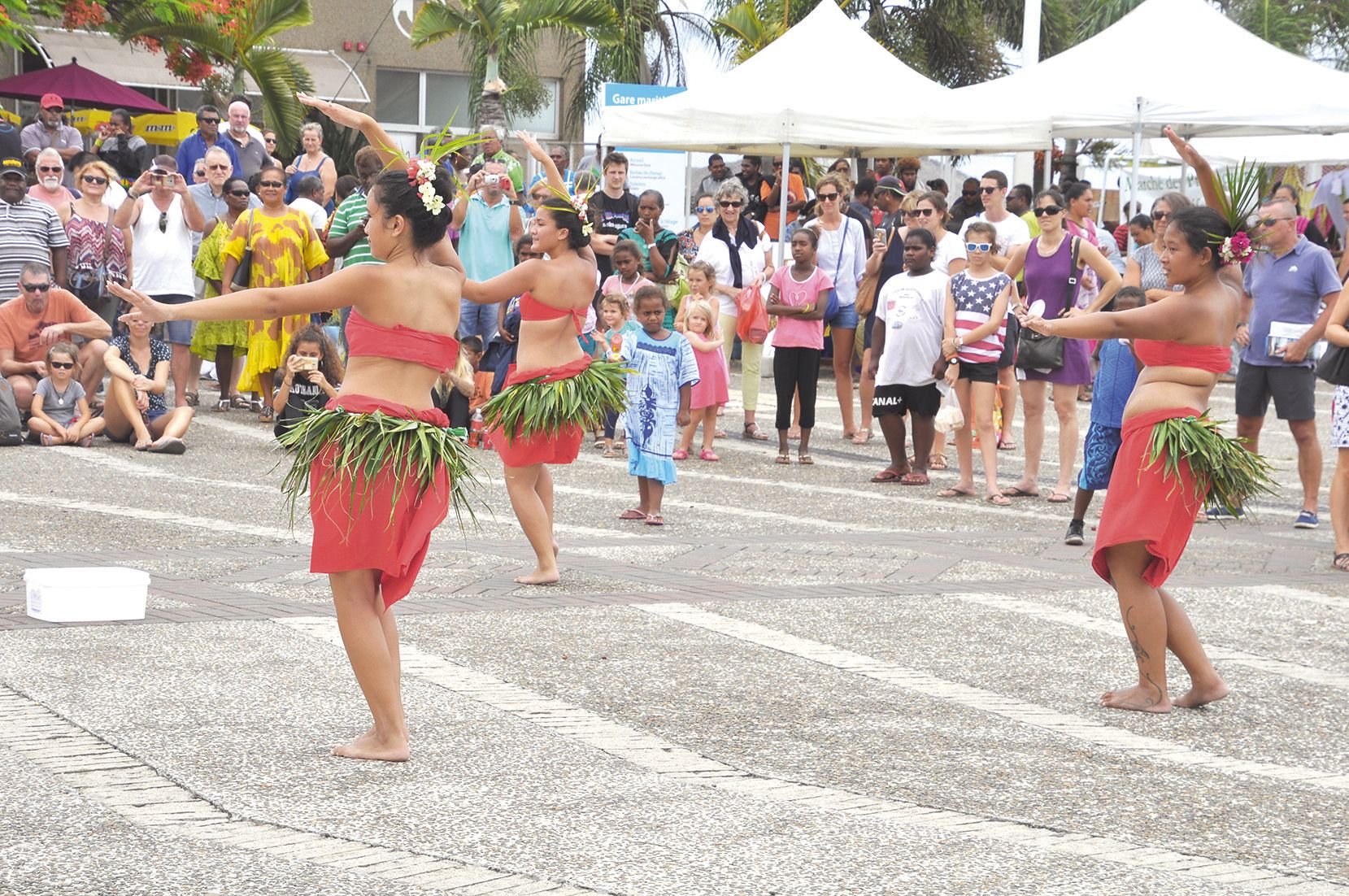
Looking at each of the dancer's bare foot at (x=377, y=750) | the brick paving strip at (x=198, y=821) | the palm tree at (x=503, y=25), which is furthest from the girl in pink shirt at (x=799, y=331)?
the palm tree at (x=503, y=25)

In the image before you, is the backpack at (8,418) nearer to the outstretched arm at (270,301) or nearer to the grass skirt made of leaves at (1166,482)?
the outstretched arm at (270,301)

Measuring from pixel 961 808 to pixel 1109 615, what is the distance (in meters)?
3.26

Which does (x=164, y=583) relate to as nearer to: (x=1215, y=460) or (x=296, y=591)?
(x=296, y=591)

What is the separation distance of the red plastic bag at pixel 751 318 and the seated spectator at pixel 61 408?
17.2 feet

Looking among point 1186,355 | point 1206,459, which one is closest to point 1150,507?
point 1206,459

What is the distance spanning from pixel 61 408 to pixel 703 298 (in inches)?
200

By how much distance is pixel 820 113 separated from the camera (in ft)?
54.8

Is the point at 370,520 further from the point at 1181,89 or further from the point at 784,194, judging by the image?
the point at 1181,89

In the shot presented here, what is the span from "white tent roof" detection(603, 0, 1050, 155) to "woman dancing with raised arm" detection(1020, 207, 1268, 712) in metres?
10.6

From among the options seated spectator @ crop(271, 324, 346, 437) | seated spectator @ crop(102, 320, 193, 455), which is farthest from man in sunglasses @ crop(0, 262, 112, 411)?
seated spectator @ crop(271, 324, 346, 437)

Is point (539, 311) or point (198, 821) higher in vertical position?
point (539, 311)

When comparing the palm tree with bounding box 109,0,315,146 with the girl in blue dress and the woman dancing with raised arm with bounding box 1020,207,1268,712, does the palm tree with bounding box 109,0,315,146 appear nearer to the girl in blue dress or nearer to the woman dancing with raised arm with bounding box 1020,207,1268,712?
the girl in blue dress

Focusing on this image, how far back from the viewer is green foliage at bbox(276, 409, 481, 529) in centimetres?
514

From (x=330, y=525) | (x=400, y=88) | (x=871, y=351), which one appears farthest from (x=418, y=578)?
(x=400, y=88)
